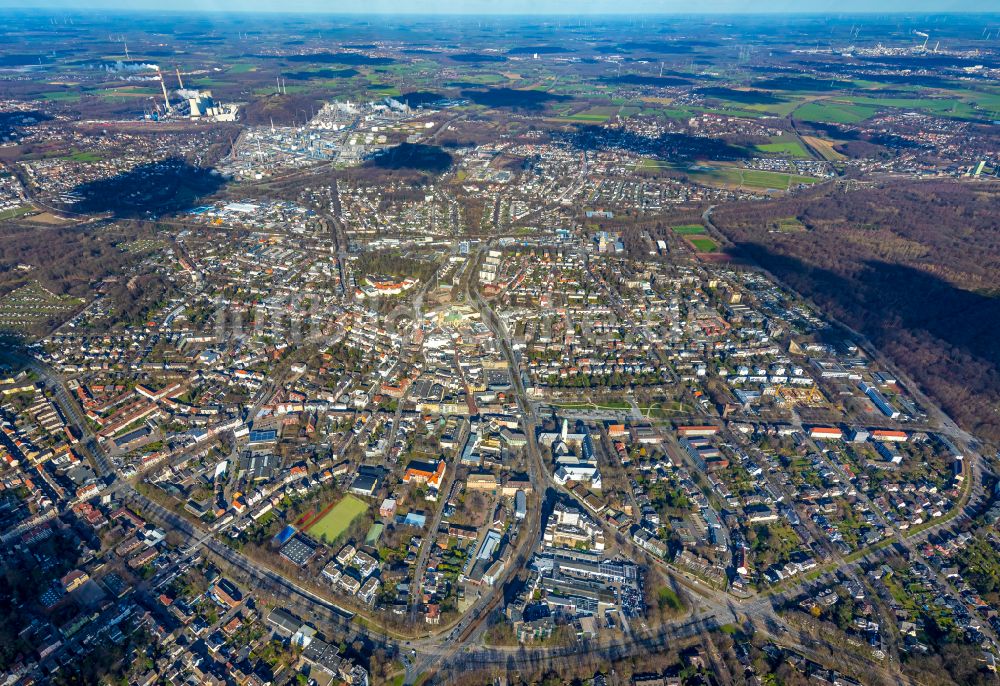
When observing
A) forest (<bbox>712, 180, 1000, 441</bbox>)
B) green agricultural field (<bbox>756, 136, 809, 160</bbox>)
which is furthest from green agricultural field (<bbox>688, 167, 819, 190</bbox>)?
green agricultural field (<bbox>756, 136, 809, 160</bbox>)

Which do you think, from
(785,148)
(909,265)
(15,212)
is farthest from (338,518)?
(785,148)

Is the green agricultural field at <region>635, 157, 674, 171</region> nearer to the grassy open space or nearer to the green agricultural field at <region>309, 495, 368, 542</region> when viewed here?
the grassy open space

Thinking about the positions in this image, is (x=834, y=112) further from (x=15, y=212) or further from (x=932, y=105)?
(x=15, y=212)

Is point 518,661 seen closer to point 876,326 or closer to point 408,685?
point 408,685

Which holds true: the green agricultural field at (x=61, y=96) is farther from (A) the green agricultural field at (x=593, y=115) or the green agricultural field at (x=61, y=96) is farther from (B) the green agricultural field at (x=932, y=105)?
(B) the green agricultural field at (x=932, y=105)

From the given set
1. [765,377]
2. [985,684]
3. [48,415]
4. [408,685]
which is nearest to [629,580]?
[408,685]

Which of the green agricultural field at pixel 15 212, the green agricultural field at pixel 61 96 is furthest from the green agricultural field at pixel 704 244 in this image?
the green agricultural field at pixel 61 96

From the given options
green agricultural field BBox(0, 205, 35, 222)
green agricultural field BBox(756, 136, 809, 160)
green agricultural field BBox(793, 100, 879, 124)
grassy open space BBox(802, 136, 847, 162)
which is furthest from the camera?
green agricultural field BBox(793, 100, 879, 124)
